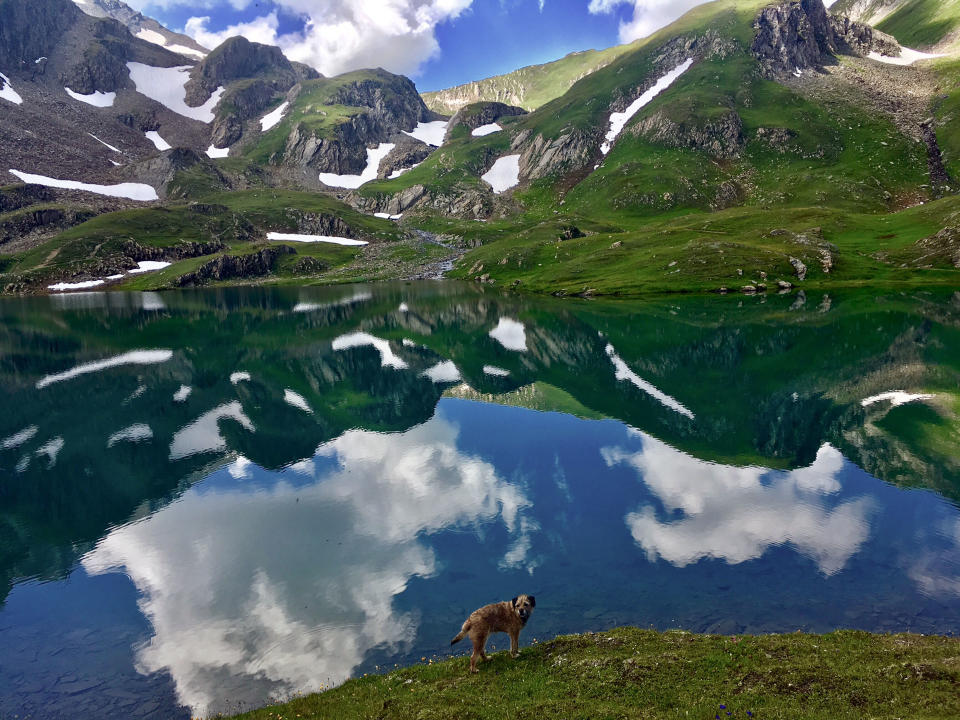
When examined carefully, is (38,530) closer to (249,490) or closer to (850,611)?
(249,490)

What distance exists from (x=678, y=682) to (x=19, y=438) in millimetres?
68356

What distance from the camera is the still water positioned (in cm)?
2323

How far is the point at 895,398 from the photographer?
183ft

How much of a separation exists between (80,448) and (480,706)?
178ft

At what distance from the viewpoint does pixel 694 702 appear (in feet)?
50.6

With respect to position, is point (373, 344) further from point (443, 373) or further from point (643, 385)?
→ point (643, 385)

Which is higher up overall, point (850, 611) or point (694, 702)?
point (694, 702)

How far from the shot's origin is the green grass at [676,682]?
14828 millimetres

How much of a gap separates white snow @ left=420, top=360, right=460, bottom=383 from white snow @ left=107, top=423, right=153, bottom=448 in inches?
1409

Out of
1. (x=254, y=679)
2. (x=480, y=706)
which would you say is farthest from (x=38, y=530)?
(x=480, y=706)

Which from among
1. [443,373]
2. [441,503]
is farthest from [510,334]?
[441,503]

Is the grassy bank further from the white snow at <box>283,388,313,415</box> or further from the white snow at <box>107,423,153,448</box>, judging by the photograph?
the white snow at <box>283,388,313,415</box>

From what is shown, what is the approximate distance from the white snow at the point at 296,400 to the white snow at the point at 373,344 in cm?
1757

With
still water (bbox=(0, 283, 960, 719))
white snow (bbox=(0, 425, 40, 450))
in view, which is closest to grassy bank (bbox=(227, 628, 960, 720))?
still water (bbox=(0, 283, 960, 719))
